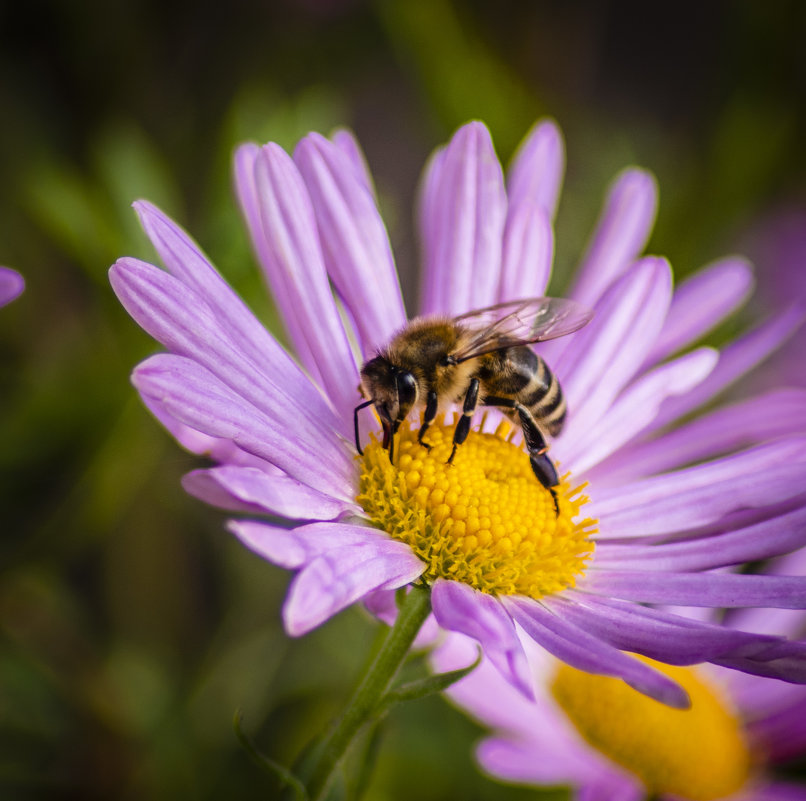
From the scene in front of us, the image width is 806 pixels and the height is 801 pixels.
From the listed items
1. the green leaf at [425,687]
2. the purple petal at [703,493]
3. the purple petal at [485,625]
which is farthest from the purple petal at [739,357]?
the green leaf at [425,687]

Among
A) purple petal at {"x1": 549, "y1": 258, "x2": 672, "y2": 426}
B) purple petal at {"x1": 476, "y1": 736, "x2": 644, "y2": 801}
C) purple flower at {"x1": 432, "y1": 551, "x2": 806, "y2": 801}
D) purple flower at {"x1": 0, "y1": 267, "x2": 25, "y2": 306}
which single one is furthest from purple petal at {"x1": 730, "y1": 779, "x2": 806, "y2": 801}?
purple flower at {"x1": 0, "y1": 267, "x2": 25, "y2": 306}

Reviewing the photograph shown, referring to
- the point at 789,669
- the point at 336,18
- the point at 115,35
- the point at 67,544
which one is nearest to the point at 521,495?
the point at 789,669

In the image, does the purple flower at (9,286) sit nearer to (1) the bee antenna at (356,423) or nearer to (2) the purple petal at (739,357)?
(1) the bee antenna at (356,423)

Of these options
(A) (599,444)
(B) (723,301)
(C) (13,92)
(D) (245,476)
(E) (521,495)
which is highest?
(B) (723,301)

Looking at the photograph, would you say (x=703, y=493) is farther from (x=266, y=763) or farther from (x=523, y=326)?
(x=266, y=763)

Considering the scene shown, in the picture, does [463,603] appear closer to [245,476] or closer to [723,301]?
[245,476]

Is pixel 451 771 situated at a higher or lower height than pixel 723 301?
lower

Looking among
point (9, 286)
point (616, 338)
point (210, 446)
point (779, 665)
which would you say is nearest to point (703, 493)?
point (616, 338)

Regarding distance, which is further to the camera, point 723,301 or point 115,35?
point 115,35
